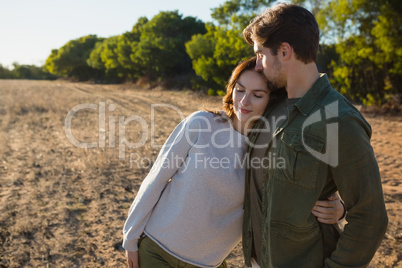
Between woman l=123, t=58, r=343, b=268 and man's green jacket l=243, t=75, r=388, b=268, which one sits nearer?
man's green jacket l=243, t=75, r=388, b=268

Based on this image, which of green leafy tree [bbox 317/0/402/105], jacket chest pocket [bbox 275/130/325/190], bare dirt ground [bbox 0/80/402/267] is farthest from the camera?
green leafy tree [bbox 317/0/402/105]

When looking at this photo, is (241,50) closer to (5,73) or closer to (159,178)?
(159,178)

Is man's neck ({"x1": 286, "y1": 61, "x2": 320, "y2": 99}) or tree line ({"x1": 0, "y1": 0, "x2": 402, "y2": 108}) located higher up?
tree line ({"x1": 0, "y1": 0, "x2": 402, "y2": 108})

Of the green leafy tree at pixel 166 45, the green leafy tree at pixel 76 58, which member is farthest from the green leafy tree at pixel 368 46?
the green leafy tree at pixel 76 58

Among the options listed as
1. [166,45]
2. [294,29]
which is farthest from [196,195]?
[166,45]

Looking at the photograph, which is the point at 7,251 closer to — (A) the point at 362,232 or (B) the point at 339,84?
(A) the point at 362,232

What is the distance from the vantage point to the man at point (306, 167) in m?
1.30

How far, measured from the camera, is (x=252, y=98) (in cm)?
192

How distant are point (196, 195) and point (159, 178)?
23 cm

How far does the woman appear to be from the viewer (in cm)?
182

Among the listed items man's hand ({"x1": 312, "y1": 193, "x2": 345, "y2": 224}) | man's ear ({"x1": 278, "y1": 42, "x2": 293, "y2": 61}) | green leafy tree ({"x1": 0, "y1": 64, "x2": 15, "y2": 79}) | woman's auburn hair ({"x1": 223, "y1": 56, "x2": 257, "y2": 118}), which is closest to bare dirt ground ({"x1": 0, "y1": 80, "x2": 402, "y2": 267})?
woman's auburn hair ({"x1": 223, "y1": 56, "x2": 257, "y2": 118})

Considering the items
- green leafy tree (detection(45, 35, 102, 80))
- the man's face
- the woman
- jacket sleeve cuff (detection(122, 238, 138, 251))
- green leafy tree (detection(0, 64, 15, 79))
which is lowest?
jacket sleeve cuff (detection(122, 238, 138, 251))

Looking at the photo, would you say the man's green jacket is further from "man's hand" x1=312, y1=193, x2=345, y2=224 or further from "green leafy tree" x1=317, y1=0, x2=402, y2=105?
"green leafy tree" x1=317, y1=0, x2=402, y2=105

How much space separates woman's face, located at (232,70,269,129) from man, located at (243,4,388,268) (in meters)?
0.16
